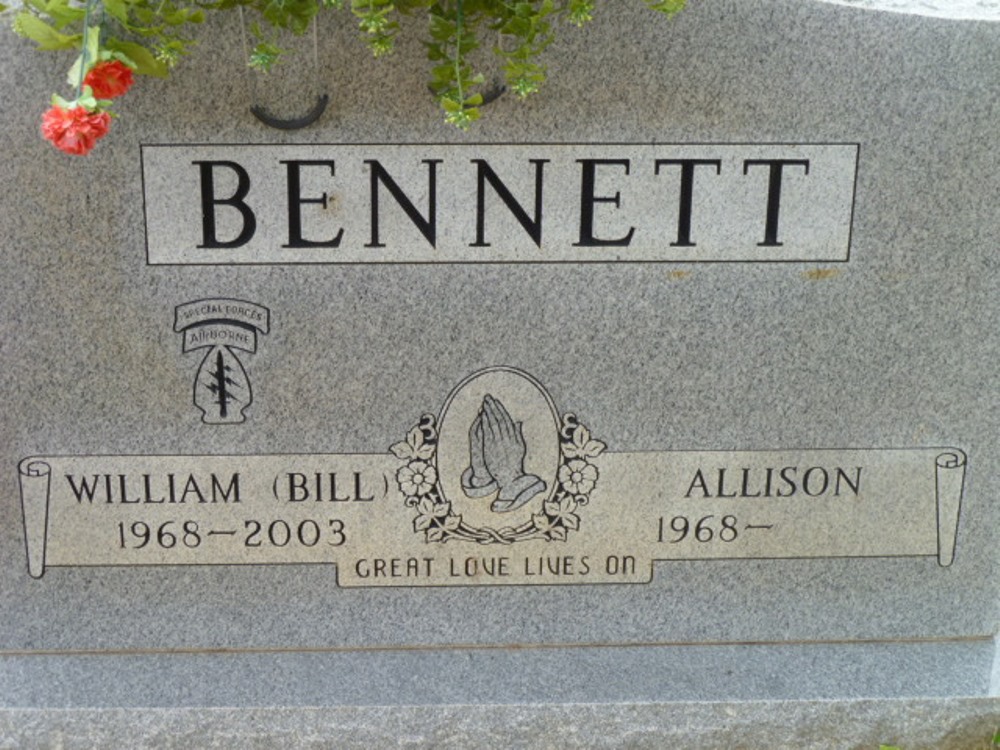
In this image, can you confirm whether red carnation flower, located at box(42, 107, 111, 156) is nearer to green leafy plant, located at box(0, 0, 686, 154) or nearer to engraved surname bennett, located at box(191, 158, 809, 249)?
green leafy plant, located at box(0, 0, 686, 154)

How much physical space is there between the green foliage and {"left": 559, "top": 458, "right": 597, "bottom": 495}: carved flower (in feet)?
2.69

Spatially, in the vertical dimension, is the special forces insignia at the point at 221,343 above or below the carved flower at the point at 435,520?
above

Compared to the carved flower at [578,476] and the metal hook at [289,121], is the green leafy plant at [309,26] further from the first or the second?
the carved flower at [578,476]

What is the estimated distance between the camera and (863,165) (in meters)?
2.50

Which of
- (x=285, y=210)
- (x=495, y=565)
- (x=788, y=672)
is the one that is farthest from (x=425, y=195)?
(x=788, y=672)

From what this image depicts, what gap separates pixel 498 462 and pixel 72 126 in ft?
3.81

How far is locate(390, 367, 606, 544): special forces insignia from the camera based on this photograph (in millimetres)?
2627

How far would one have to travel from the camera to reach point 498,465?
267cm

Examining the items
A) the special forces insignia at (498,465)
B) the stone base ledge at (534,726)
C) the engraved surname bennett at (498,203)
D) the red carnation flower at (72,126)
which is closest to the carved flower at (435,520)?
the special forces insignia at (498,465)

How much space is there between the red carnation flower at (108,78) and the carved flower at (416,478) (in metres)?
1.01

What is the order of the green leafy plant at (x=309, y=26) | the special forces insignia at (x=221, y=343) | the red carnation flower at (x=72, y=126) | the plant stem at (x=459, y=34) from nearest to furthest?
the red carnation flower at (x=72, y=126), the green leafy plant at (x=309, y=26), the plant stem at (x=459, y=34), the special forces insignia at (x=221, y=343)

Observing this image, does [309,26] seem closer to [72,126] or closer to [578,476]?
[72,126]

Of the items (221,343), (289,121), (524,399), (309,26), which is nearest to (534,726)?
(524,399)

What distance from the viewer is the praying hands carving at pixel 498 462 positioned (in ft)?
8.65
